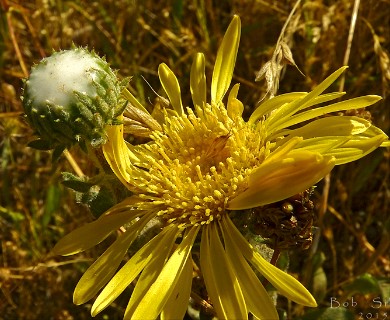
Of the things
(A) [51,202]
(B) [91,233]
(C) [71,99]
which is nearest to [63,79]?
(C) [71,99]

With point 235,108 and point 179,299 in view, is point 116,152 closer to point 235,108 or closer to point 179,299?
point 235,108

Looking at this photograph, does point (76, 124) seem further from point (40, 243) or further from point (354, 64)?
point (354, 64)

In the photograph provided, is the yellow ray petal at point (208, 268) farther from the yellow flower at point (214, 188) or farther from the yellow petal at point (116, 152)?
the yellow petal at point (116, 152)

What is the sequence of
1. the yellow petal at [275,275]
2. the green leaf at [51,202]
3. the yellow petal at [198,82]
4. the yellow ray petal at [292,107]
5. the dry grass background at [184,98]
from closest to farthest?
the yellow petal at [275,275], the yellow ray petal at [292,107], the yellow petal at [198,82], the dry grass background at [184,98], the green leaf at [51,202]

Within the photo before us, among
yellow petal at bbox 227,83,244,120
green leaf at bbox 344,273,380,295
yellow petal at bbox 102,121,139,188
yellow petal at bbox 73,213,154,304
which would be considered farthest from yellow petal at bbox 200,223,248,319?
green leaf at bbox 344,273,380,295

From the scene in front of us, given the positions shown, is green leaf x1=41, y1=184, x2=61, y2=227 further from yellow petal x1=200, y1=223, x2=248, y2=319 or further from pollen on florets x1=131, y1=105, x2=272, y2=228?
yellow petal x1=200, y1=223, x2=248, y2=319

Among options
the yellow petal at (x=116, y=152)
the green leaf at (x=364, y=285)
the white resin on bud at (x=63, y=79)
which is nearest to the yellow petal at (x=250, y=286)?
the yellow petal at (x=116, y=152)

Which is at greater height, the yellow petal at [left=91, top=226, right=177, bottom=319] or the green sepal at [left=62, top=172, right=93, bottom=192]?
the green sepal at [left=62, top=172, right=93, bottom=192]
